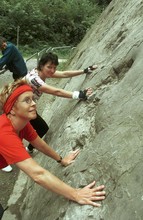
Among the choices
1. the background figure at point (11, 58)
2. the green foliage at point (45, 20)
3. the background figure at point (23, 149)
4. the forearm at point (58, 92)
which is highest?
the background figure at point (23, 149)

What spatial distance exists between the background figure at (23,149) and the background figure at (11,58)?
195 inches

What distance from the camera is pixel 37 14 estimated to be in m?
28.5

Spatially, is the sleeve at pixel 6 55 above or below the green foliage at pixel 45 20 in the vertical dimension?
above

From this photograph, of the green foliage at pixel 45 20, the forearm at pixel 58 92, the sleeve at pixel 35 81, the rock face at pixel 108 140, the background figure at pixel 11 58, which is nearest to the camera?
the rock face at pixel 108 140

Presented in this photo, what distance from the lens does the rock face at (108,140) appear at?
3.33 metres

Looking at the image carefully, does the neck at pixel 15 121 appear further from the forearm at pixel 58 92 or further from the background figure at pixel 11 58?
the background figure at pixel 11 58

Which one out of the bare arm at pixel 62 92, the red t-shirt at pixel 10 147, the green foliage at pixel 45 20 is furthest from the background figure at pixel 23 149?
the green foliage at pixel 45 20

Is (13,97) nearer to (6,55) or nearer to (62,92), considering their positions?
(62,92)

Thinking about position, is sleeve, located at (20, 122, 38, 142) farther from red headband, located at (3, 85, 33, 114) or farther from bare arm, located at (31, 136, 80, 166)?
red headband, located at (3, 85, 33, 114)

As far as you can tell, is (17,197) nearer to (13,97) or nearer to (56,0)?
(13,97)

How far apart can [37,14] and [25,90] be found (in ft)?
84.6

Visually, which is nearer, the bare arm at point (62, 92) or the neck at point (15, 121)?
the neck at point (15, 121)

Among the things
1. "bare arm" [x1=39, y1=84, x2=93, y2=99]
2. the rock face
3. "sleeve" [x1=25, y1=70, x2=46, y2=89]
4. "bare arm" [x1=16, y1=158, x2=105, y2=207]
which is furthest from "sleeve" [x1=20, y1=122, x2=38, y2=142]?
"sleeve" [x1=25, y1=70, x2=46, y2=89]

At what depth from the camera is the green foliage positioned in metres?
27.8
